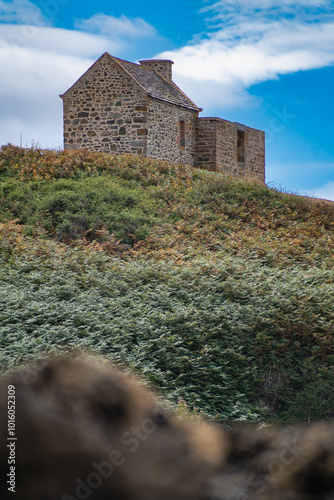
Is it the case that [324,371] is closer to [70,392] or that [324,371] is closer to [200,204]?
[70,392]

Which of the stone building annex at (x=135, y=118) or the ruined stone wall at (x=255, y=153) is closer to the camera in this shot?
the stone building annex at (x=135, y=118)

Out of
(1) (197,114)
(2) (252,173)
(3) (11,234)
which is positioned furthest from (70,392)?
(2) (252,173)

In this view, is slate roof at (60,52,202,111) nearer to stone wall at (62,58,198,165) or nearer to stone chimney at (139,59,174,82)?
stone wall at (62,58,198,165)

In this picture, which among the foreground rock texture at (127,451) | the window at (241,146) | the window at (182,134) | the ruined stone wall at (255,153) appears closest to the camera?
the foreground rock texture at (127,451)

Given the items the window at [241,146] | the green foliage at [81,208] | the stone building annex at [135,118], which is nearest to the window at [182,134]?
the stone building annex at [135,118]

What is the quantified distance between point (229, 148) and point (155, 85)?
18.1 ft

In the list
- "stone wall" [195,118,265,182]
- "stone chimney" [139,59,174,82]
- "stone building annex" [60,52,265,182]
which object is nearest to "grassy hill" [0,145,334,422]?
"stone building annex" [60,52,265,182]

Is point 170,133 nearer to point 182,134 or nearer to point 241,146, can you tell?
point 182,134

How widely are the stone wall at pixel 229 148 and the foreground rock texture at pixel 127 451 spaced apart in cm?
2668

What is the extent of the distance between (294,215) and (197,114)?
46.8ft

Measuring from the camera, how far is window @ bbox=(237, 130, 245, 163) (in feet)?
102

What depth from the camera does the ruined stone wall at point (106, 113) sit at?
24500 millimetres

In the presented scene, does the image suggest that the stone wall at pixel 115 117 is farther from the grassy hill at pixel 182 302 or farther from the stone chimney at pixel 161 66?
the grassy hill at pixel 182 302

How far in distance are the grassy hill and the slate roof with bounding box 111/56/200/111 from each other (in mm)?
12335
